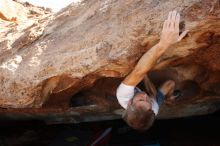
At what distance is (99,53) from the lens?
2895 mm

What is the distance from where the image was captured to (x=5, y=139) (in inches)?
195

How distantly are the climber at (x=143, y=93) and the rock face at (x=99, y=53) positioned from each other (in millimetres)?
85

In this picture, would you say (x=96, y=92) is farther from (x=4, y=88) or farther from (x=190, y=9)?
(x=190, y=9)

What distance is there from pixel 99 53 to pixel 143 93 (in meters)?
0.44

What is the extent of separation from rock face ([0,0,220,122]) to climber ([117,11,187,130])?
85 millimetres

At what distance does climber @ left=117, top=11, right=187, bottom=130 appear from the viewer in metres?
2.53

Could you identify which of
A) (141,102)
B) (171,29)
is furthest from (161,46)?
(141,102)

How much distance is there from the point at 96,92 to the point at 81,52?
0.89 m

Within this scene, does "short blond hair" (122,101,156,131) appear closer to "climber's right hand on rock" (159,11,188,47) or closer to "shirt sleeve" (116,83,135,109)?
"shirt sleeve" (116,83,135,109)

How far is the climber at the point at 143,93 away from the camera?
253cm

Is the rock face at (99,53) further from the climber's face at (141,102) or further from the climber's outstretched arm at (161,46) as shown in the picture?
the climber's face at (141,102)

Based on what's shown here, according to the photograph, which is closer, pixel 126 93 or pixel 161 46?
pixel 161 46

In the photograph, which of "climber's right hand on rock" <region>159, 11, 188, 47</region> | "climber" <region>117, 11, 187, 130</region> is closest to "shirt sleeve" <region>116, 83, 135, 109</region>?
"climber" <region>117, 11, 187, 130</region>

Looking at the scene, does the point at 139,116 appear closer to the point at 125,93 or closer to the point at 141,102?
the point at 141,102
